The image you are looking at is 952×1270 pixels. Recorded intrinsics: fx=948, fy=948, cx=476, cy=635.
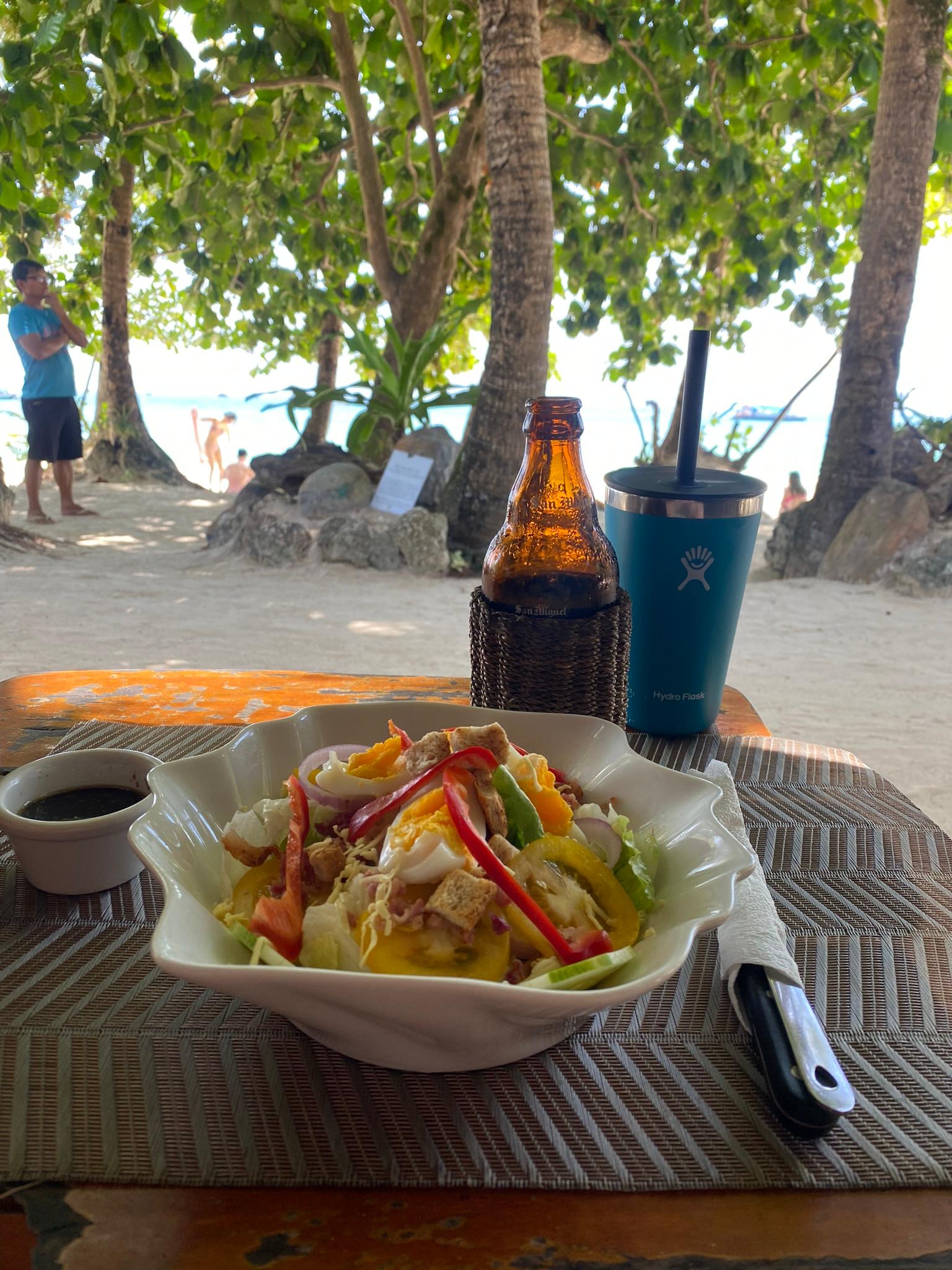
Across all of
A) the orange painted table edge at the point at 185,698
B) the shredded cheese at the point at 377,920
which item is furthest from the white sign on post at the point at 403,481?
the shredded cheese at the point at 377,920

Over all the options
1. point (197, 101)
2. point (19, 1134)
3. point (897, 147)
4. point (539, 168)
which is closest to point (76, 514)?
point (197, 101)

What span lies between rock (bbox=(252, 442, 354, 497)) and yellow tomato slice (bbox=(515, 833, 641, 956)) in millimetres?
5765

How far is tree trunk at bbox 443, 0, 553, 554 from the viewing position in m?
4.51

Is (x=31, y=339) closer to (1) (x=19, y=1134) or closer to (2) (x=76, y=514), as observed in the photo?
(2) (x=76, y=514)

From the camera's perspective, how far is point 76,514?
7371 millimetres

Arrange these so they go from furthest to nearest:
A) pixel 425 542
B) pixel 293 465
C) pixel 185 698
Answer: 1. pixel 293 465
2. pixel 425 542
3. pixel 185 698

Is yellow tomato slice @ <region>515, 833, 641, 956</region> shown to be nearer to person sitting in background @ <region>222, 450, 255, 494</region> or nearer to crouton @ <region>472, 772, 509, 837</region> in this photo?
crouton @ <region>472, 772, 509, 837</region>

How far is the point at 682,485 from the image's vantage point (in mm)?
1228

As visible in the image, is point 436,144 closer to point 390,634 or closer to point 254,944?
point 390,634

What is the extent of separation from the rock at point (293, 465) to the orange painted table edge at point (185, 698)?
15.9ft

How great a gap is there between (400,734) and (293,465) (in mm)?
5822

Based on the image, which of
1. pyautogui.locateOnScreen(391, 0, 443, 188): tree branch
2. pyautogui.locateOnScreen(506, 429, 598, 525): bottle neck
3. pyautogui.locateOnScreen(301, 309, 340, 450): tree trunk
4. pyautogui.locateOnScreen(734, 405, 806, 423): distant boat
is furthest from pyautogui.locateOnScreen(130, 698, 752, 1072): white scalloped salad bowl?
pyautogui.locateOnScreen(734, 405, 806, 423): distant boat

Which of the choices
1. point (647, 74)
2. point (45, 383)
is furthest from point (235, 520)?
point (647, 74)

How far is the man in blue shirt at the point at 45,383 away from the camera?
6.69m
